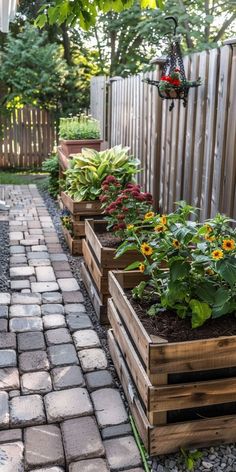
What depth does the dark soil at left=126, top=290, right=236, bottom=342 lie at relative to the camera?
6.42 feet

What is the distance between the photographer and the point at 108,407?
218 centimetres

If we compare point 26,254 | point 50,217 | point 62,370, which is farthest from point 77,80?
point 62,370

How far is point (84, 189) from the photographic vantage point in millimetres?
4191

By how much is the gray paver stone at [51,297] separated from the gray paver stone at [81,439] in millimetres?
1381

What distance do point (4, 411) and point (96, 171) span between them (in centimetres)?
241

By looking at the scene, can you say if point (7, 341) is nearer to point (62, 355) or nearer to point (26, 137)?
point (62, 355)

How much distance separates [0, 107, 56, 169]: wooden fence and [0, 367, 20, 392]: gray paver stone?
8598 mm

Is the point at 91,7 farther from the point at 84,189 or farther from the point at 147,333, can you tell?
the point at 147,333

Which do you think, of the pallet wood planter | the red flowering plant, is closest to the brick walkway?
the pallet wood planter

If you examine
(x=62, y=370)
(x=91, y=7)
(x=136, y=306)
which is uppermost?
(x=91, y=7)

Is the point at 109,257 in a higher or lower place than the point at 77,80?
lower

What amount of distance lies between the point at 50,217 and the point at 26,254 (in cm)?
161

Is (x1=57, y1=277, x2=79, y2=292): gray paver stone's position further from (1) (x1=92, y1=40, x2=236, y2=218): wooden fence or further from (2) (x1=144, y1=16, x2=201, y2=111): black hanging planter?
(2) (x1=144, y1=16, x2=201, y2=111): black hanging planter

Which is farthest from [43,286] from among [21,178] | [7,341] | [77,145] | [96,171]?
[21,178]
